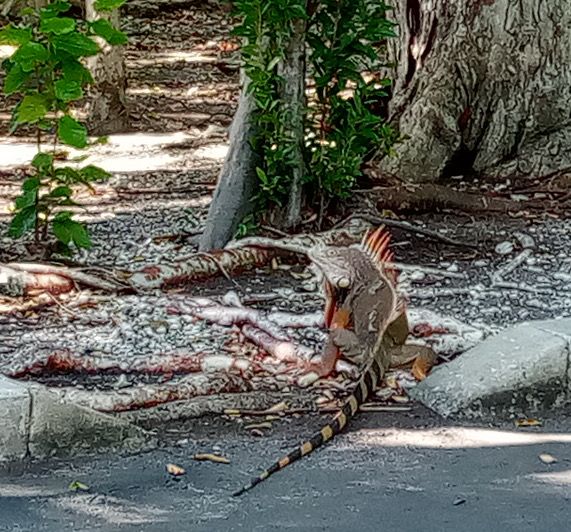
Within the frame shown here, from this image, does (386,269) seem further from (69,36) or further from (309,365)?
(69,36)

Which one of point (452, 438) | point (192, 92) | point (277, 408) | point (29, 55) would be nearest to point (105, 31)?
point (29, 55)

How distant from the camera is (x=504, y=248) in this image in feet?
24.2

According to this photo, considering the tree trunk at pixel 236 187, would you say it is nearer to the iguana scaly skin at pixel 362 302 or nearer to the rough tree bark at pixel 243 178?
the rough tree bark at pixel 243 178

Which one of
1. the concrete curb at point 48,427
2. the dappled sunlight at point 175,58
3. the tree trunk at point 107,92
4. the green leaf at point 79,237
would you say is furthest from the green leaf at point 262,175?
the dappled sunlight at point 175,58

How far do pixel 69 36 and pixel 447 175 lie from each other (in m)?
3.79

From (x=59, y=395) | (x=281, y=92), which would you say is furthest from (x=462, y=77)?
(x=59, y=395)

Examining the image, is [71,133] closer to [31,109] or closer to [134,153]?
[31,109]

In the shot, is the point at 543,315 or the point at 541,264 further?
the point at 541,264

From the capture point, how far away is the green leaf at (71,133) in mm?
6180

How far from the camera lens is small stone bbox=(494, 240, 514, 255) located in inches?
289

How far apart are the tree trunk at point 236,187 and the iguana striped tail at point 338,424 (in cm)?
249

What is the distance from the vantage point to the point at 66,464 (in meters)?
4.10

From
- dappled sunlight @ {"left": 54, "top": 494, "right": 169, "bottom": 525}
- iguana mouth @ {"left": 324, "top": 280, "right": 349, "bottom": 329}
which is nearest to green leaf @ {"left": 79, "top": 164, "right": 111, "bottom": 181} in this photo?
iguana mouth @ {"left": 324, "top": 280, "right": 349, "bottom": 329}

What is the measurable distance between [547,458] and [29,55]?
128 inches
